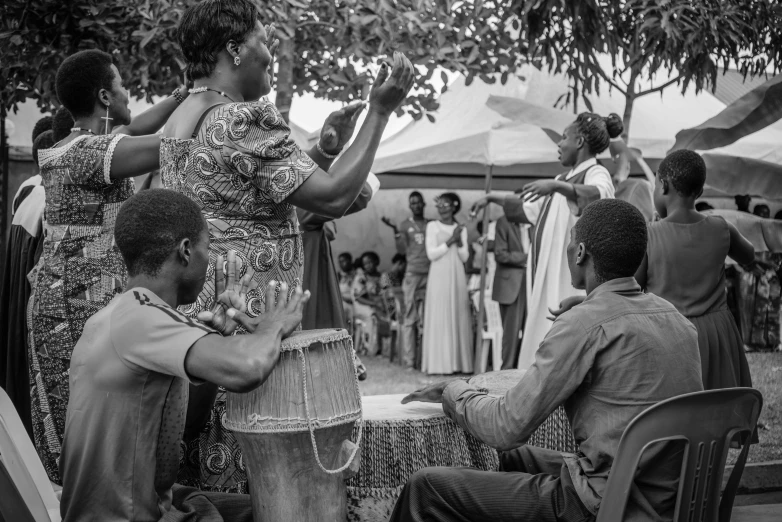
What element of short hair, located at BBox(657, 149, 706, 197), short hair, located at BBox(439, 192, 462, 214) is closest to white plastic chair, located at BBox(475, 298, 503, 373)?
short hair, located at BBox(439, 192, 462, 214)

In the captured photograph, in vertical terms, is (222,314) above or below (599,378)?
above

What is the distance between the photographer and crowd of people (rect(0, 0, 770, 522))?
Answer: 7.59ft

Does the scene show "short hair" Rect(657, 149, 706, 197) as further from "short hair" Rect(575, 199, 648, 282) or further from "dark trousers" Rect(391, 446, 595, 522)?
"dark trousers" Rect(391, 446, 595, 522)

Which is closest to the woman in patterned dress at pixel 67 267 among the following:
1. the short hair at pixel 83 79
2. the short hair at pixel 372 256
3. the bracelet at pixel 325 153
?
the short hair at pixel 83 79

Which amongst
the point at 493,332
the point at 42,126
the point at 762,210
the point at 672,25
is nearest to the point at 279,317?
the point at 42,126

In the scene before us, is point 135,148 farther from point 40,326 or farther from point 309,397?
point 309,397

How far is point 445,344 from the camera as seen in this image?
11016 millimetres

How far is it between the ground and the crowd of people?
→ 341 centimetres

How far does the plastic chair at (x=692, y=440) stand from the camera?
2.34 metres

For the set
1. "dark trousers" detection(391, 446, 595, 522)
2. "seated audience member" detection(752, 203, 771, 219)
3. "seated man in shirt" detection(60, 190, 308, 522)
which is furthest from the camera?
"seated audience member" detection(752, 203, 771, 219)

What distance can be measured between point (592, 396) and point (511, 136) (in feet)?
26.4

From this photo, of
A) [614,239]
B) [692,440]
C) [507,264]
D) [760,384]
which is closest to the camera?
[692,440]

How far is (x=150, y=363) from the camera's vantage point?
2262 mm

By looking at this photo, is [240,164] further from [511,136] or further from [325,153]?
[511,136]
